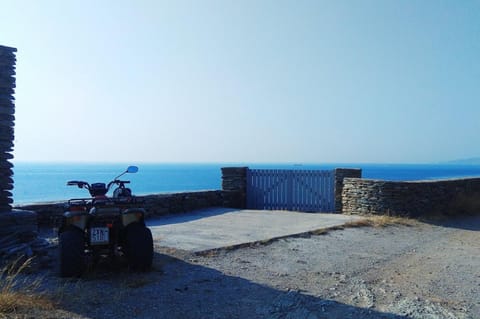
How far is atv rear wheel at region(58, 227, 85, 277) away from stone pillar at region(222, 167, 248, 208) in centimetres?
1031

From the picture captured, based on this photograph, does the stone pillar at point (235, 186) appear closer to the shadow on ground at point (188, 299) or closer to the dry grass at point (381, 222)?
the dry grass at point (381, 222)

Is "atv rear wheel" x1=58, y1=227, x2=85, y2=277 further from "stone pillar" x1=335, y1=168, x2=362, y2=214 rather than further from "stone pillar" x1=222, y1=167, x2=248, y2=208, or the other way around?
"stone pillar" x1=335, y1=168, x2=362, y2=214

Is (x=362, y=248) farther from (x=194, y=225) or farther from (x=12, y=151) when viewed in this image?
(x=12, y=151)

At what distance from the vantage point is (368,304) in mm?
5684

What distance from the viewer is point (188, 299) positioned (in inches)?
227

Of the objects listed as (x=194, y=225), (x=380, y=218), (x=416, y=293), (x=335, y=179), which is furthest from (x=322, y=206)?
(x=416, y=293)

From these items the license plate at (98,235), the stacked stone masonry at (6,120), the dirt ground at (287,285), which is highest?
the stacked stone masonry at (6,120)

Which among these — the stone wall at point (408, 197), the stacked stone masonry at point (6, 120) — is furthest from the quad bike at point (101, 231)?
the stone wall at point (408, 197)

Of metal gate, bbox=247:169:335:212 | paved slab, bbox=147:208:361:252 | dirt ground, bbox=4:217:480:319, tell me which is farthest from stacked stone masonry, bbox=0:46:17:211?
metal gate, bbox=247:169:335:212

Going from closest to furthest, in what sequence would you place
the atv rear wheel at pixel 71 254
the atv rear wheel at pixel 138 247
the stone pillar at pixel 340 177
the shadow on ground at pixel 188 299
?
the shadow on ground at pixel 188 299 → the atv rear wheel at pixel 71 254 → the atv rear wheel at pixel 138 247 → the stone pillar at pixel 340 177

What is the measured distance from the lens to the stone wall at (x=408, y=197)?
13656 mm

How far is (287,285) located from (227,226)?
5.46 metres

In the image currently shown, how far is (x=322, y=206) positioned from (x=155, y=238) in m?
7.47

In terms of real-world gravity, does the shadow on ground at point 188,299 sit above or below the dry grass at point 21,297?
below
